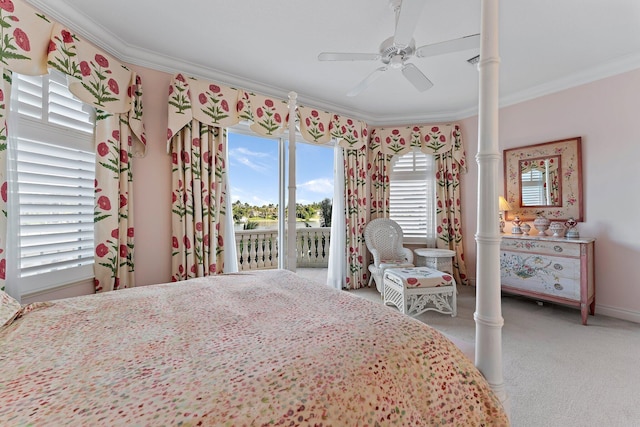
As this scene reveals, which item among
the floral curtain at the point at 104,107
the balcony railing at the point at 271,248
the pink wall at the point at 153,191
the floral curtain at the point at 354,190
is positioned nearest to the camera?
the floral curtain at the point at 104,107

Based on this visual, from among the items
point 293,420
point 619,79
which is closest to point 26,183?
point 293,420

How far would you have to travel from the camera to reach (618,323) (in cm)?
259

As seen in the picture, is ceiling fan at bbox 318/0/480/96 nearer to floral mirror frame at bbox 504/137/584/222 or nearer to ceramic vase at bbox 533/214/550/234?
floral mirror frame at bbox 504/137/584/222

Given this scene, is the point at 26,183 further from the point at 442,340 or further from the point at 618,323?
the point at 618,323

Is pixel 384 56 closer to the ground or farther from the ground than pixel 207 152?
farther from the ground

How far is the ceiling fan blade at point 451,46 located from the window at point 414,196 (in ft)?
7.96

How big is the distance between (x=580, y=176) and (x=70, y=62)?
4.80 metres

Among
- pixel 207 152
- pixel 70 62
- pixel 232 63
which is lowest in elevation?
pixel 207 152

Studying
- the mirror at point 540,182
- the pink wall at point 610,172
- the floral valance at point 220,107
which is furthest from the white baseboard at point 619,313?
the floral valance at point 220,107

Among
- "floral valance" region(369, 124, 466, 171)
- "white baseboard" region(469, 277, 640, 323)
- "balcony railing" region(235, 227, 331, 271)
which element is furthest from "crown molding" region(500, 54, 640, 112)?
"balcony railing" region(235, 227, 331, 271)

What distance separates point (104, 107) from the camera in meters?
2.13

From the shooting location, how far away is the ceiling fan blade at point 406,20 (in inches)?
55.4

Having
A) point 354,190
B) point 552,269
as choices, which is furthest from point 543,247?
point 354,190

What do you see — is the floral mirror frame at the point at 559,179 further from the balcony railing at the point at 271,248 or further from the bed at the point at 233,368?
the bed at the point at 233,368
